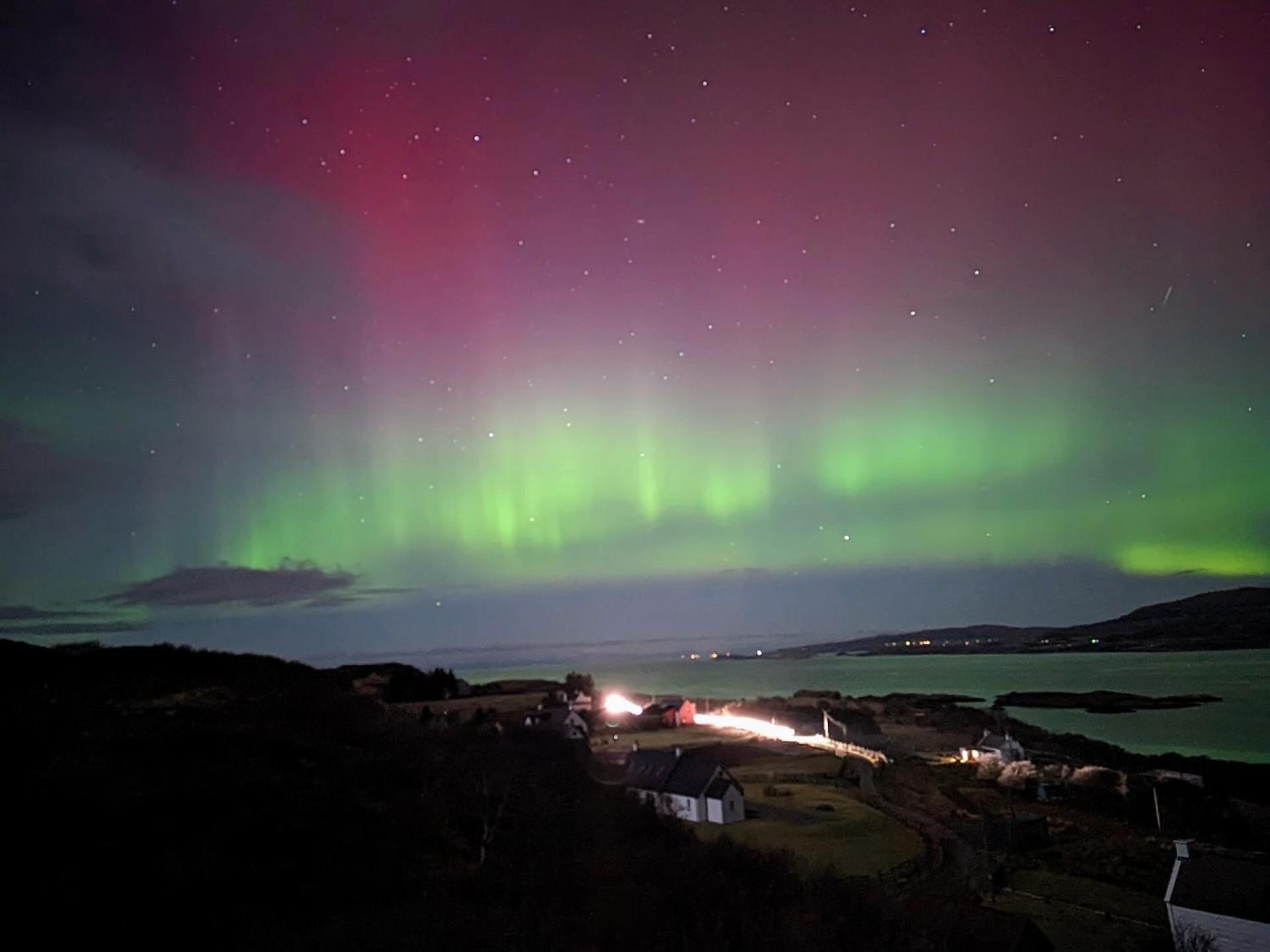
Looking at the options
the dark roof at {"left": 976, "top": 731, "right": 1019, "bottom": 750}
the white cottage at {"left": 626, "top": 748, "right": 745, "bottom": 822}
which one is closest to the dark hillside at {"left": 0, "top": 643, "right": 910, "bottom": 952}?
the white cottage at {"left": 626, "top": 748, "right": 745, "bottom": 822}

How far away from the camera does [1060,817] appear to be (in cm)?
3272

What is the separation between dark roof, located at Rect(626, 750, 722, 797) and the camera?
95.2ft

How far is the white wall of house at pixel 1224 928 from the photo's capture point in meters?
16.8

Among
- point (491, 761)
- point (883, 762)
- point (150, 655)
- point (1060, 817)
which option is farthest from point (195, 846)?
point (883, 762)

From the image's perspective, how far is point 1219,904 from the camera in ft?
58.4

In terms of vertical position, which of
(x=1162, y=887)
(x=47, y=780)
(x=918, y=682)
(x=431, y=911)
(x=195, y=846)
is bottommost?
(x=918, y=682)

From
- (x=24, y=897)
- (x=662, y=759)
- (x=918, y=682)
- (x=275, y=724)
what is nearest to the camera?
(x=24, y=897)

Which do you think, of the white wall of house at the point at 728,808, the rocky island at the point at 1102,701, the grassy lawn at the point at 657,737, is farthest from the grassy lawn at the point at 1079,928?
the rocky island at the point at 1102,701

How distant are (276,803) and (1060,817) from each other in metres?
Result: 30.9

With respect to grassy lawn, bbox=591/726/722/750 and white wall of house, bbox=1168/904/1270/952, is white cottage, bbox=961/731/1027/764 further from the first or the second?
white wall of house, bbox=1168/904/1270/952

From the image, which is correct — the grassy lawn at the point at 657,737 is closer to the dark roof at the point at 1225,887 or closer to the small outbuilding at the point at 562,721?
the small outbuilding at the point at 562,721

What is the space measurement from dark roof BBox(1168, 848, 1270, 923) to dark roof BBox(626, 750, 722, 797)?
14.1 metres

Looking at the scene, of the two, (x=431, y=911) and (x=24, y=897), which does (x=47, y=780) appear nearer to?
(x=24, y=897)

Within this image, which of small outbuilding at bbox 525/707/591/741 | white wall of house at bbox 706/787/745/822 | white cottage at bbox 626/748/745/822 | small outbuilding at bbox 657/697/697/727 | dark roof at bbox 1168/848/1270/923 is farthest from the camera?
small outbuilding at bbox 657/697/697/727
